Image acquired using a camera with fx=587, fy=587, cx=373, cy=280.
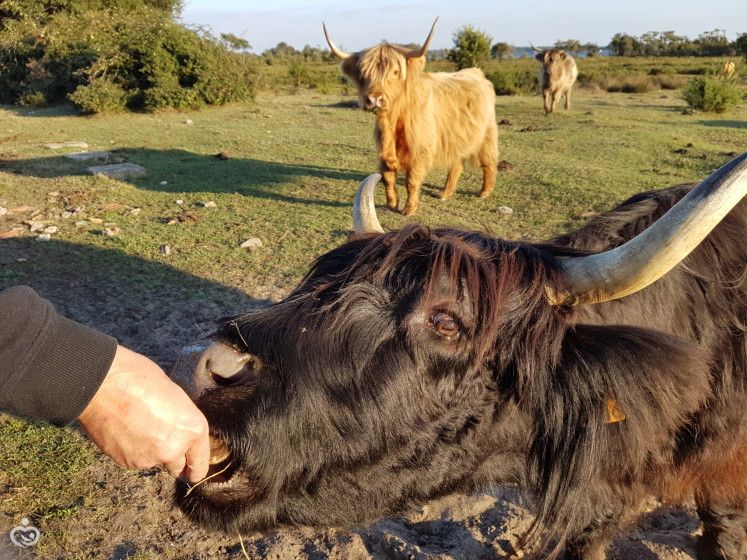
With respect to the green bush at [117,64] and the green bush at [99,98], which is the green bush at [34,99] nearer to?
the green bush at [117,64]

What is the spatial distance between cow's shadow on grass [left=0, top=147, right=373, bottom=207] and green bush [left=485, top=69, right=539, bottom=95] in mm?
19417

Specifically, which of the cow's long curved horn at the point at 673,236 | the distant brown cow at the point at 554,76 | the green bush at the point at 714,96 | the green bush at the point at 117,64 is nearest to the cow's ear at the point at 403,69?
the cow's long curved horn at the point at 673,236

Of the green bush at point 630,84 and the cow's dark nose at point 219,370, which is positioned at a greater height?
the green bush at point 630,84

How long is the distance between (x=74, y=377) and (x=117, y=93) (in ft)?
62.5

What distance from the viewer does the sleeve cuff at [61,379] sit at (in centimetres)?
164

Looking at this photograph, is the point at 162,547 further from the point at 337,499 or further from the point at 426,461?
the point at 426,461

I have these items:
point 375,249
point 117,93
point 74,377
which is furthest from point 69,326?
point 117,93

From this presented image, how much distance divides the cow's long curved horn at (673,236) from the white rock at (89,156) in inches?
442

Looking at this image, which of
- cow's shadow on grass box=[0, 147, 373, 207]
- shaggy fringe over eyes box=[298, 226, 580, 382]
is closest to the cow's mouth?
shaggy fringe over eyes box=[298, 226, 580, 382]

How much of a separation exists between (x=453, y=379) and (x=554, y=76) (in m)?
19.6

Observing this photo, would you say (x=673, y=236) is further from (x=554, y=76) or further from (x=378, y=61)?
(x=554, y=76)

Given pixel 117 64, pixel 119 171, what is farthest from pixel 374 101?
pixel 117 64

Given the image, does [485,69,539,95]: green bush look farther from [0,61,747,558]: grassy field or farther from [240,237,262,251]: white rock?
[240,237,262,251]: white rock

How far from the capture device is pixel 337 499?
6.61ft
